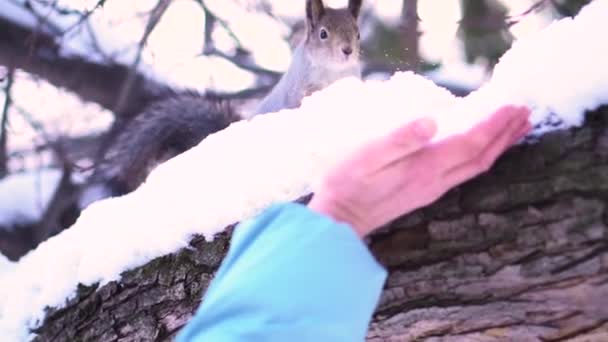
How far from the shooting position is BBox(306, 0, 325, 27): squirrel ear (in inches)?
67.3

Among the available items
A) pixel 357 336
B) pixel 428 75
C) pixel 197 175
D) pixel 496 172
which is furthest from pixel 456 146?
pixel 428 75

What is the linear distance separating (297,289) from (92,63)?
4.41 feet

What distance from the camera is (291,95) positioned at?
169cm

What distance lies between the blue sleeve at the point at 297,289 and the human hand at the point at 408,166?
0.05m

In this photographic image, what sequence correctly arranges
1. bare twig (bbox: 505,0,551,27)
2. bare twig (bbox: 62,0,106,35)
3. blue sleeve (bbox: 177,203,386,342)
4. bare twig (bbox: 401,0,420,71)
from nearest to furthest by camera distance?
1. blue sleeve (bbox: 177,203,386,342)
2. bare twig (bbox: 505,0,551,27)
3. bare twig (bbox: 401,0,420,71)
4. bare twig (bbox: 62,0,106,35)

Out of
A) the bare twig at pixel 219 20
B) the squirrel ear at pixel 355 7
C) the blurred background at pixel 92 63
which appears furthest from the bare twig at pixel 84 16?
the squirrel ear at pixel 355 7

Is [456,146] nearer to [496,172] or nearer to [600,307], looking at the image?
[496,172]

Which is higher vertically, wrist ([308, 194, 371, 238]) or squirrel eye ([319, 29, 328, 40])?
squirrel eye ([319, 29, 328, 40])

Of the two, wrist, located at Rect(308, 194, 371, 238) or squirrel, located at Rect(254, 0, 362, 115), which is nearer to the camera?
wrist, located at Rect(308, 194, 371, 238)

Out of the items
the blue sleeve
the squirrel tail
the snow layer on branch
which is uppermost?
the squirrel tail

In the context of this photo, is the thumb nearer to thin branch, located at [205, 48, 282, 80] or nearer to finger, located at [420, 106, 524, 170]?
finger, located at [420, 106, 524, 170]

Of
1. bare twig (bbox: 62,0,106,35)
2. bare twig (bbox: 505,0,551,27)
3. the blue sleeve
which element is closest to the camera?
the blue sleeve

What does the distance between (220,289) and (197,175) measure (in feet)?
1.19

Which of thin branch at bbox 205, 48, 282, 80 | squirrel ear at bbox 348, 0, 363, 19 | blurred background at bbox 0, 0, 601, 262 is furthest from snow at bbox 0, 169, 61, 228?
squirrel ear at bbox 348, 0, 363, 19
